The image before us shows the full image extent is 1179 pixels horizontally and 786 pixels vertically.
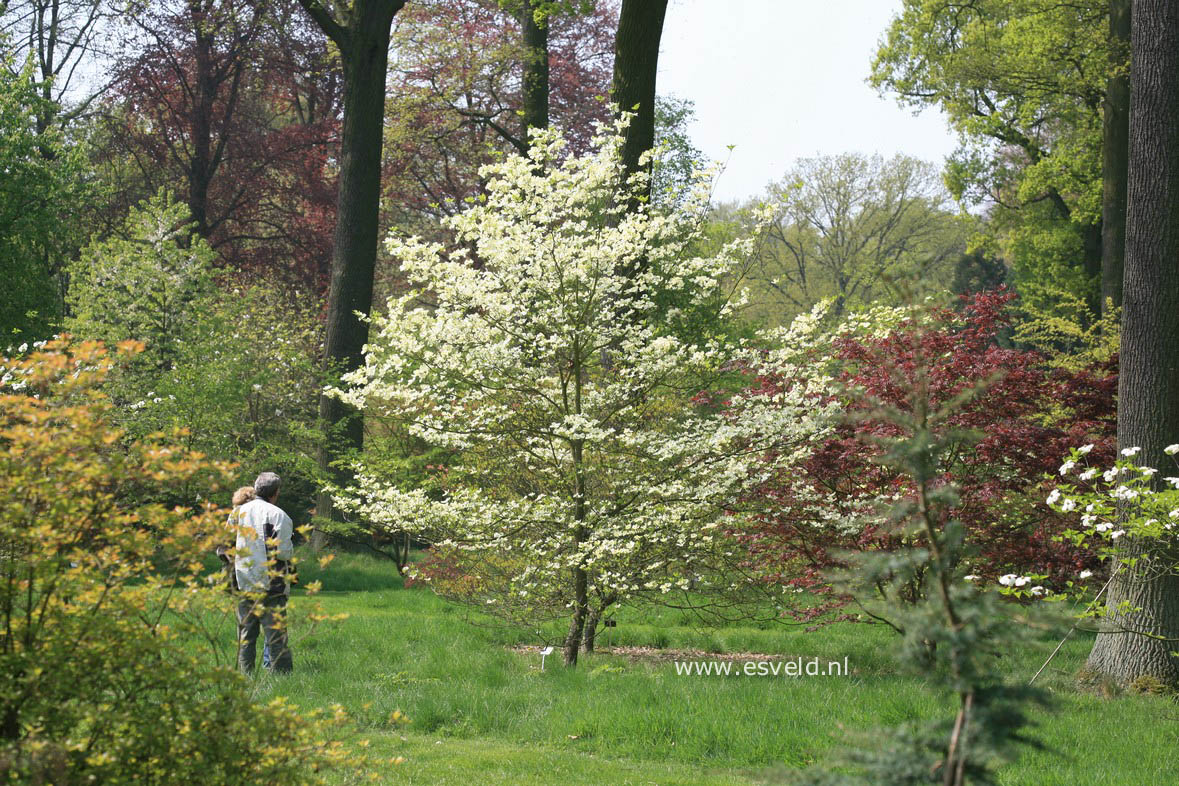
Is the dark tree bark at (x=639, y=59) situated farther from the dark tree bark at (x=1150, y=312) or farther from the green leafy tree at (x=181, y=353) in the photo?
the green leafy tree at (x=181, y=353)

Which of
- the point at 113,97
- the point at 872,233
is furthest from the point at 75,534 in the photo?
the point at 872,233

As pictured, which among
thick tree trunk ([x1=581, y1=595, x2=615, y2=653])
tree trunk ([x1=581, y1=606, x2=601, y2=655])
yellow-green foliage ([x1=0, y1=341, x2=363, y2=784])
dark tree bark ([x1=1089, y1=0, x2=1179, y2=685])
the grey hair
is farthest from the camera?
tree trunk ([x1=581, y1=606, x2=601, y2=655])

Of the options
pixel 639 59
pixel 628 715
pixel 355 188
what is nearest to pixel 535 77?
pixel 355 188

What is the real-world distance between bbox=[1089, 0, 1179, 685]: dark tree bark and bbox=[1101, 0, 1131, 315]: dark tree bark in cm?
728

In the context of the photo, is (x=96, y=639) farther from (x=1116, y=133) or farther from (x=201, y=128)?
(x=201, y=128)

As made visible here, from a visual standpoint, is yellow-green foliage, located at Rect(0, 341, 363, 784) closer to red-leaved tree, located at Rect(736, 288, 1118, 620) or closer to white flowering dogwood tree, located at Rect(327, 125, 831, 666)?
white flowering dogwood tree, located at Rect(327, 125, 831, 666)

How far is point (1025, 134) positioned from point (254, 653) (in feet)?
76.1

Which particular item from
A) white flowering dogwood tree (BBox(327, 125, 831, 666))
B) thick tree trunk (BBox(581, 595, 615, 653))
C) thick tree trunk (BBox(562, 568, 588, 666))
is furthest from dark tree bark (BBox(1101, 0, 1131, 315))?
thick tree trunk (BBox(562, 568, 588, 666))

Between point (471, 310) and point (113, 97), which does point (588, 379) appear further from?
point (113, 97)

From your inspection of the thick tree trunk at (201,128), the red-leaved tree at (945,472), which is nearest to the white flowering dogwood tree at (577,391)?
the red-leaved tree at (945,472)

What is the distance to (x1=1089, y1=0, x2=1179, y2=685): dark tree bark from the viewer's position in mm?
7691

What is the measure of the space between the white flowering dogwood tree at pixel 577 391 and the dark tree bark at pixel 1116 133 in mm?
10018

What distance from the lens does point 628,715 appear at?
585cm

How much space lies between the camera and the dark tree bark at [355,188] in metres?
13.9
